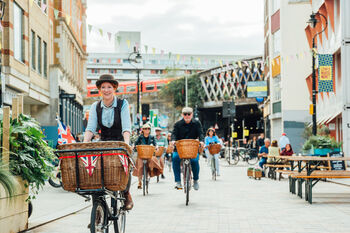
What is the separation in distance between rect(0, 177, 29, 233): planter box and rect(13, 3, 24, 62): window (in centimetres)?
1683

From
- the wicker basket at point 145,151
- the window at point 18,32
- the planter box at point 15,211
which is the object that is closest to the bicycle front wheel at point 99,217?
the planter box at point 15,211

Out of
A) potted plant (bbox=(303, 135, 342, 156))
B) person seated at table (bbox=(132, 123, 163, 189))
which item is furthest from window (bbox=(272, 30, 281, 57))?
person seated at table (bbox=(132, 123, 163, 189))

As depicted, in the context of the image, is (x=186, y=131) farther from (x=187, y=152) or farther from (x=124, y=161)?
(x=124, y=161)

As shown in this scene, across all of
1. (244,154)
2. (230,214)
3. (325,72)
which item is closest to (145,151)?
(230,214)

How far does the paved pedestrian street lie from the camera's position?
7965mm

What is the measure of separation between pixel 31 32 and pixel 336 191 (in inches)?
701

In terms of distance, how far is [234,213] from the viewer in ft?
31.9

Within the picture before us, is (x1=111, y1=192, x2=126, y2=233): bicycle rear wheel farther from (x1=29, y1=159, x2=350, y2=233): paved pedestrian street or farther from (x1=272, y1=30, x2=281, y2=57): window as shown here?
(x1=272, y1=30, x2=281, y2=57): window

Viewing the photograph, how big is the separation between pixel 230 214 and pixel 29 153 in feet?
11.9

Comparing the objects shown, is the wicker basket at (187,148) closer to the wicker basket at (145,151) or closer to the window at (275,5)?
the wicker basket at (145,151)

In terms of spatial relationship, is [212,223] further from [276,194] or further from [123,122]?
[276,194]

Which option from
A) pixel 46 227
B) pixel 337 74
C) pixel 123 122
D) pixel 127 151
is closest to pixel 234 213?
pixel 46 227

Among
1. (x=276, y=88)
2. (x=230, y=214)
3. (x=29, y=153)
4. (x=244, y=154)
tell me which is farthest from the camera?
(x=276, y=88)

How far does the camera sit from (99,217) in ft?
18.6
